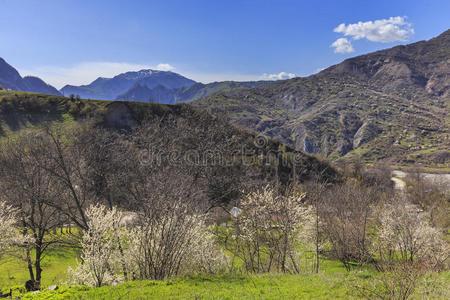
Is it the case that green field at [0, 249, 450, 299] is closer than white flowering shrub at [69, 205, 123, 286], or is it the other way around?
green field at [0, 249, 450, 299]

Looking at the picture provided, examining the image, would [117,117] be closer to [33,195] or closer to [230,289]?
[33,195]

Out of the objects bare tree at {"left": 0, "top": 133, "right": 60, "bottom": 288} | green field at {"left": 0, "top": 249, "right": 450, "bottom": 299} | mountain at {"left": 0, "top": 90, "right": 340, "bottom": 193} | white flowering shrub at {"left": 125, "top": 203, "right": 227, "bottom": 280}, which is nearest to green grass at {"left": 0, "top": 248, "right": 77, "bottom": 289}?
bare tree at {"left": 0, "top": 133, "right": 60, "bottom": 288}

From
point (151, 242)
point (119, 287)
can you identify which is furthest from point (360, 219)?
point (119, 287)

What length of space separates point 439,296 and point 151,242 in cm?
1402

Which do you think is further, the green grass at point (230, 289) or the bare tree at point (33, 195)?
the bare tree at point (33, 195)

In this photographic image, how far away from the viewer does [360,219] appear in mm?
19969

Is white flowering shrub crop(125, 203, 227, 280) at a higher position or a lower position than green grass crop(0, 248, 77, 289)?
higher

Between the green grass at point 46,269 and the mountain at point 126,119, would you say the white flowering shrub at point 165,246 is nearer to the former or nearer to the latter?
the green grass at point 46,269

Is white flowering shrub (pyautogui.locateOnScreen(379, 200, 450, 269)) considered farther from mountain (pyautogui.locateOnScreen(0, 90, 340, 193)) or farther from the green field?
mountain (pyautogui.locateOnScreen(0, 90, 340, 193))

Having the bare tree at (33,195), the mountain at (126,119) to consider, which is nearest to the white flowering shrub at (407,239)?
the bare tree at (33,195)

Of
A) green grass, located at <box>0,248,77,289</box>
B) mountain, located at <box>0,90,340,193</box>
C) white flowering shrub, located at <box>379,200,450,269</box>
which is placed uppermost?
mountain, located at <box>0,90,340,193</box>

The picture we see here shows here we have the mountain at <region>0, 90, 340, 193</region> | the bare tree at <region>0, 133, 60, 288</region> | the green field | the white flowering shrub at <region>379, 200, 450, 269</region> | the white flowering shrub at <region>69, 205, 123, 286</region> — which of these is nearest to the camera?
the green field

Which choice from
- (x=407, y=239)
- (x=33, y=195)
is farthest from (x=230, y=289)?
(x=33, y=195)

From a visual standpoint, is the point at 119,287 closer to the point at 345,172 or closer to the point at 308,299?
the point at 308,299
